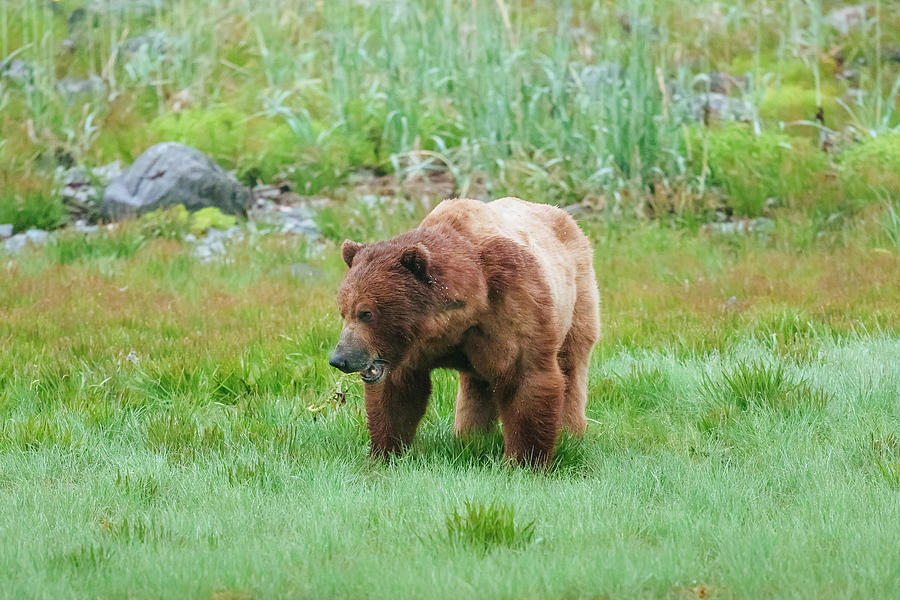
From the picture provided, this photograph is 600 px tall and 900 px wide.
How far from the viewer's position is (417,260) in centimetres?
496

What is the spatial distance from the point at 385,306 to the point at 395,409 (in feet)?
2.30

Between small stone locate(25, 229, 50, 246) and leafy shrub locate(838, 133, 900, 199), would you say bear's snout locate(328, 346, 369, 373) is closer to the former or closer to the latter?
small stone locate(25, 229, 50, 246)

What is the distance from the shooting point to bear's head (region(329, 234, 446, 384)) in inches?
194

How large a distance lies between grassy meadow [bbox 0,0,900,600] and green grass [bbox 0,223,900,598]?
0.02 meters

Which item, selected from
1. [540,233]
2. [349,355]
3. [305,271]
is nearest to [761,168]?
[305,271]

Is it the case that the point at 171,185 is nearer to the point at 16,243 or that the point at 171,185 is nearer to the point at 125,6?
the point at 16,243

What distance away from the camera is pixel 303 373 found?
7223 mm

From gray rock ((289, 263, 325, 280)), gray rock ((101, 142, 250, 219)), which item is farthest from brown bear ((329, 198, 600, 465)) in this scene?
gray rock ((101, 142, 250, 219))

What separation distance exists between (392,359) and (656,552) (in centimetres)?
148

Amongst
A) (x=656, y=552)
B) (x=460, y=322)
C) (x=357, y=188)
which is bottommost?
(x=357, y=188)

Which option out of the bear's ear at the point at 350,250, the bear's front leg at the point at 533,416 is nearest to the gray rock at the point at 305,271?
the bear's ear at the point at 350,250

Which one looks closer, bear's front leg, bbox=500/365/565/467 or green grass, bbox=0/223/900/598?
green grass, bbox=0/223/900/598

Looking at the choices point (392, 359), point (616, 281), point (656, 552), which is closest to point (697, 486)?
point (656, 552)

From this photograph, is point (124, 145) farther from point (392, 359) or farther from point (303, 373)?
point (392, 359)
